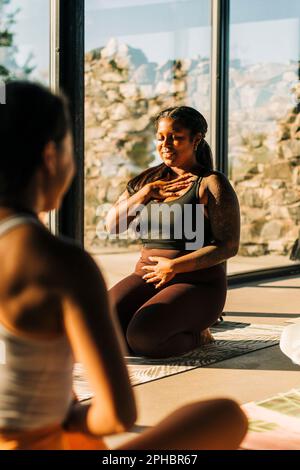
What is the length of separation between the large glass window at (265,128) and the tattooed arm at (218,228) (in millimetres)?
2284

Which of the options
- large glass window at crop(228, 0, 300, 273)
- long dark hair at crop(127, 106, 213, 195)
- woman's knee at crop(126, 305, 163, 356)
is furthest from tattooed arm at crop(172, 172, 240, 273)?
large glass window at crop(228, 0, 300, 273)

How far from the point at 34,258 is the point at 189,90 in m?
Answer: 4.17

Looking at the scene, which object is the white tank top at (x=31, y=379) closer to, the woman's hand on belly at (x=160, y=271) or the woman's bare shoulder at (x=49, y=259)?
the woman's bare shoulder at (x=49, y=259)

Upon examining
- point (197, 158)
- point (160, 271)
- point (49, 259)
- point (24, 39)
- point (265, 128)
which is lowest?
point (160, 271)

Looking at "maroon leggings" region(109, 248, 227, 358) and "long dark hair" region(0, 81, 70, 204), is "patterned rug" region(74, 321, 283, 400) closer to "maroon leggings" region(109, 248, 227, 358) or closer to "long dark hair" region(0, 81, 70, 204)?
"maroon leggings" region(109, 248, 227, 358)

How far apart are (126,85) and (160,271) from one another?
1.59m

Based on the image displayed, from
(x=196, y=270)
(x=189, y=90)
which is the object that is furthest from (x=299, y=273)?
(x=196, y=270)

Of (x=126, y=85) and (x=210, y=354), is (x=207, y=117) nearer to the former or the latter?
(x=126, y=85)

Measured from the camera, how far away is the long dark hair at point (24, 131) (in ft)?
3.57

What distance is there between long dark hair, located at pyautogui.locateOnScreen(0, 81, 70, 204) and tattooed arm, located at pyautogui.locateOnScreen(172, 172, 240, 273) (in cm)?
221

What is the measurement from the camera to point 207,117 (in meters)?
5.24

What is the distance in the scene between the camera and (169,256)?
134 inches

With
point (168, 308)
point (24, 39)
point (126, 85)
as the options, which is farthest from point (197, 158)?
point (126, 85)

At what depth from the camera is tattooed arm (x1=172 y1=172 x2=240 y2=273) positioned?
3.30 metres
